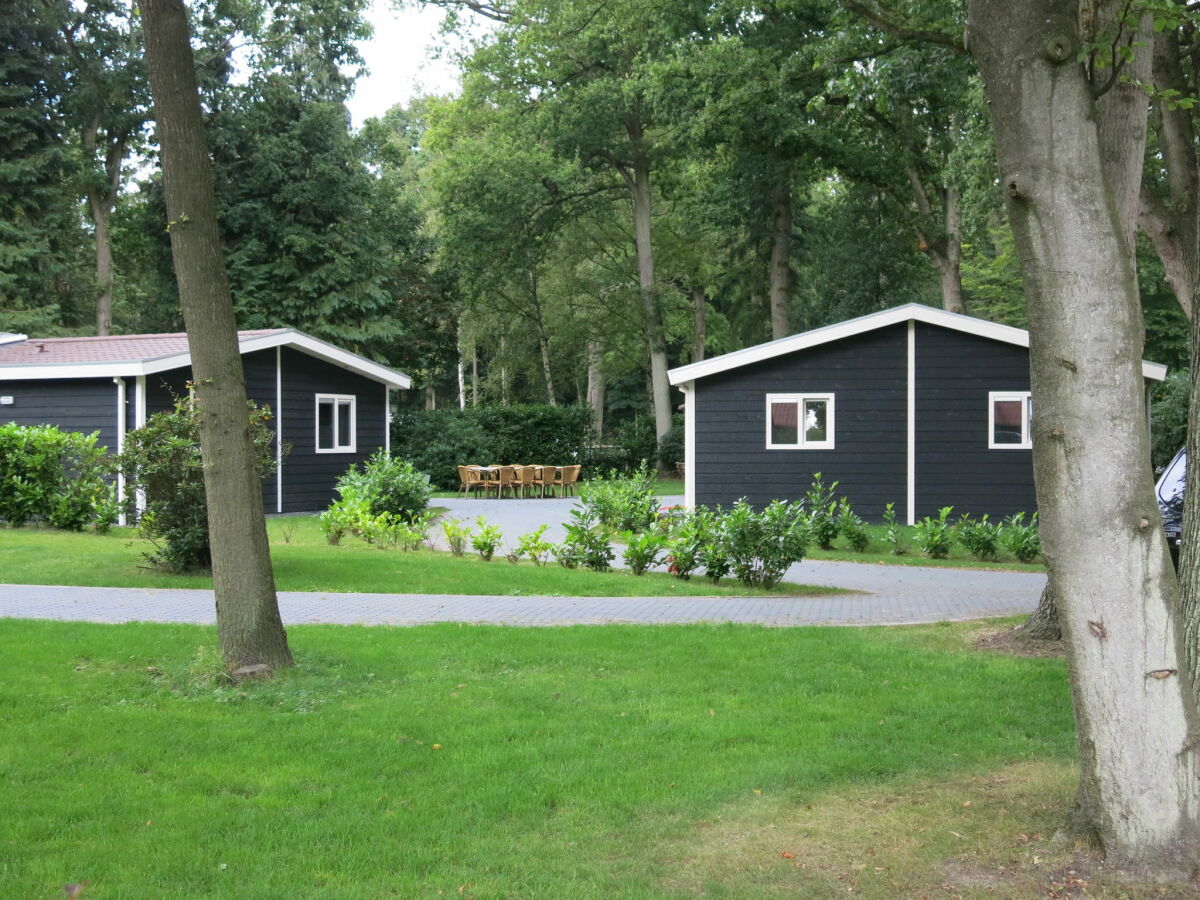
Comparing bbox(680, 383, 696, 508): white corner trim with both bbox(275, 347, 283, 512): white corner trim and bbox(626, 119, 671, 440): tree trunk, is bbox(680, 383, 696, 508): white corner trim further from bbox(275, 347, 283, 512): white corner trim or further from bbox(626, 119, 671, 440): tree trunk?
bbox(626, 119, 671, 440): tree trunk

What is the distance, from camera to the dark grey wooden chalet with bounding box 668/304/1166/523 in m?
21.0

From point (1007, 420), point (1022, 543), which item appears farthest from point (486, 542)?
point (1007, 420)

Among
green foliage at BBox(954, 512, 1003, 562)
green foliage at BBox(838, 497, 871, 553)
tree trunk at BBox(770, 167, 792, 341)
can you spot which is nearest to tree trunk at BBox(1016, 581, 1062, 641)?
green foliage at BBox(954, 512, 1003, 562)

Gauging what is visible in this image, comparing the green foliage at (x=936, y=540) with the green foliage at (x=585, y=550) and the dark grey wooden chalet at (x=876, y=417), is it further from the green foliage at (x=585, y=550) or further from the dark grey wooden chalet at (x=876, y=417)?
the green foliage at (x=585, y=550)

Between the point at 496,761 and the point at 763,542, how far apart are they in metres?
7.34

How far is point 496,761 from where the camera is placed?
5.54 m

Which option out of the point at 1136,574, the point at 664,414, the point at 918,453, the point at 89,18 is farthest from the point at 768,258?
the point at 1136,574

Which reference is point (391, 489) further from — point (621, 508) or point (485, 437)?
point (485, 437)

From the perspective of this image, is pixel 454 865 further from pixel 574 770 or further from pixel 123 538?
pixel 123 538

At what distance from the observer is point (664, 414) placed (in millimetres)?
37406

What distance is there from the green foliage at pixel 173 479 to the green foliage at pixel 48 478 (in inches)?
183

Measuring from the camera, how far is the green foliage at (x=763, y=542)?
12.5 m

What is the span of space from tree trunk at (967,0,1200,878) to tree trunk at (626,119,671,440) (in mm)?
32760

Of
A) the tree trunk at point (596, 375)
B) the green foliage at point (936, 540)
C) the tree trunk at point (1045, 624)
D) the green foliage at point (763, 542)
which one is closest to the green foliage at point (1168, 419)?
the green foliage at point (936, 540)
